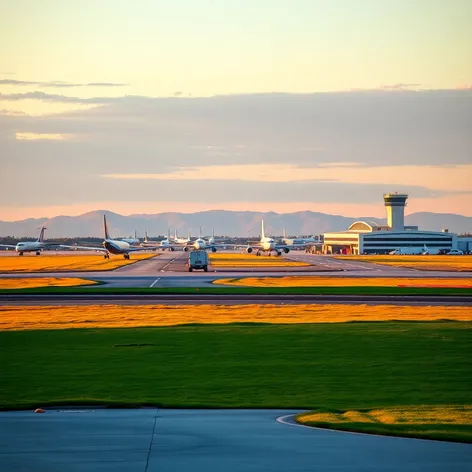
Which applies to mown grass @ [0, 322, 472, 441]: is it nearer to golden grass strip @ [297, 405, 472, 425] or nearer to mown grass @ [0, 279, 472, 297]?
golden grass strip @ [297, 405, 472, 425]

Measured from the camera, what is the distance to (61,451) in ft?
58.6

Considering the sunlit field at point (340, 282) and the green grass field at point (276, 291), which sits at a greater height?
the green grass field at point (276, 291)

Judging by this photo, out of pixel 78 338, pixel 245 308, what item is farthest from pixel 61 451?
pixel 245 308

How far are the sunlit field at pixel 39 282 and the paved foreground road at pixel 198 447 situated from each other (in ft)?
235

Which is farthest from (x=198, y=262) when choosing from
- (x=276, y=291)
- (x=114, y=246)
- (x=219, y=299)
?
(x=114, y=246)

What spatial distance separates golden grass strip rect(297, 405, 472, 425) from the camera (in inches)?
856

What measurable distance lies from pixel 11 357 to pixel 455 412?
65.9 ft

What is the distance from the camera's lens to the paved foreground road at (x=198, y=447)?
54.7 ft

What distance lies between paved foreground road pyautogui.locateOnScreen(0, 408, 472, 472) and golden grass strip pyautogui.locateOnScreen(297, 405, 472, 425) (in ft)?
4.53

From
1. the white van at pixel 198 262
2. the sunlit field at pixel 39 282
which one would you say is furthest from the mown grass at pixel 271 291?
the white van at pixel 198 262

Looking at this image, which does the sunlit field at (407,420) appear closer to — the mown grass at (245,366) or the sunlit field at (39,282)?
the mown grass at (245,366)

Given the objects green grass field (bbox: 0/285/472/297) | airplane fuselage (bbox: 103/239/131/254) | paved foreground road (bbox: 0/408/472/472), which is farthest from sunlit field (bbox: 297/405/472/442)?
airplane fuselage (bbox: 103/239/131/254)

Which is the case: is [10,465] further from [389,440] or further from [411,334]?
[411,334]

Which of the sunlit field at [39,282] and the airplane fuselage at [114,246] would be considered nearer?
the sunlit field at [39,282]
